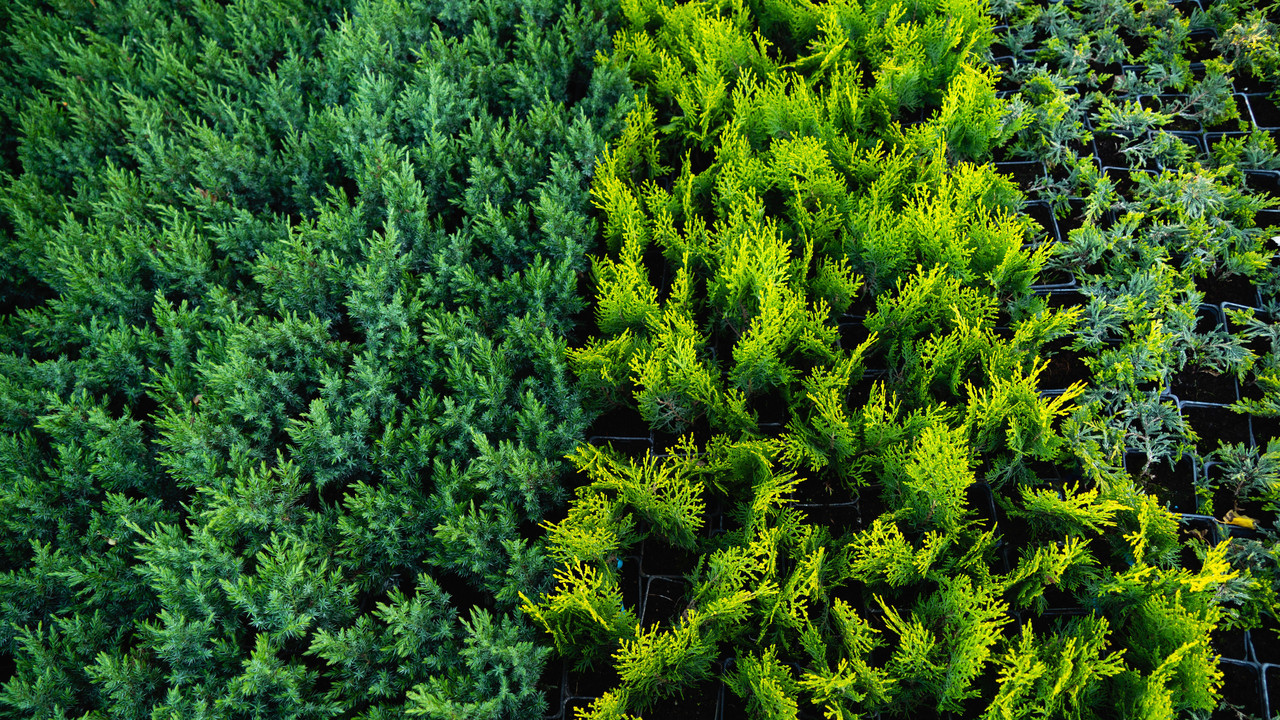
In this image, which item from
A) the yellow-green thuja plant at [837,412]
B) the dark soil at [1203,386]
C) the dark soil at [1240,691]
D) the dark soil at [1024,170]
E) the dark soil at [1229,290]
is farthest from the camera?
the dark soil at [1024,170]

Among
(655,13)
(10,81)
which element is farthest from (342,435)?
(10,81)

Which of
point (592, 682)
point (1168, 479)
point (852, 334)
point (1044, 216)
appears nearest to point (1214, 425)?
point (1168, 479)

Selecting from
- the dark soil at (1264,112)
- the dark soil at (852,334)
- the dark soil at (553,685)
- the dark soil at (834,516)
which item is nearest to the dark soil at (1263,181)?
the dark soil at (1264,112)

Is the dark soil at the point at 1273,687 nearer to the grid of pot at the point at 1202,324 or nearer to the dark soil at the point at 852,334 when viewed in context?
the grid of pot at the point at 1202,324

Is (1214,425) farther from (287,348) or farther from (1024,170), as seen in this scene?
(287,348)

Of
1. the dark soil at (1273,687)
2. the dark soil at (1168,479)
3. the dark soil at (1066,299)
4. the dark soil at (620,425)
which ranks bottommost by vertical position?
the dark soil at (620,425)
